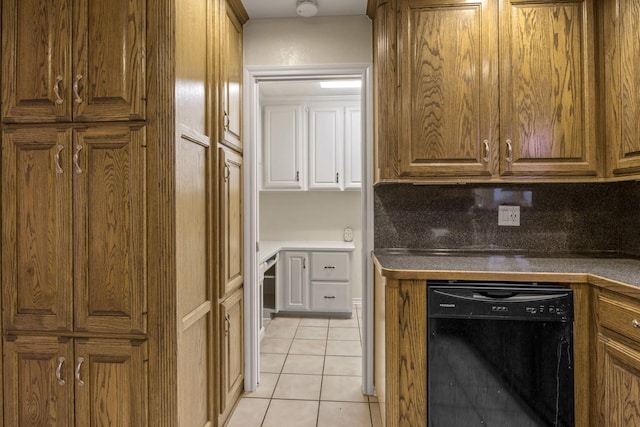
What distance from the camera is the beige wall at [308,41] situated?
2291mm

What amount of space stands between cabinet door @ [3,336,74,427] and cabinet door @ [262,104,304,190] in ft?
8.81

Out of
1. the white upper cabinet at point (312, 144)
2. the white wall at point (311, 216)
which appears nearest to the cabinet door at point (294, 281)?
the white wall at point (311, 216)

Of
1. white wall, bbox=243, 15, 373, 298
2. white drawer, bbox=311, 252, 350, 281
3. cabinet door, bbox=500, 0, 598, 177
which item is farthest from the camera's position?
white drawer, bbox=311, 252, 350, 281

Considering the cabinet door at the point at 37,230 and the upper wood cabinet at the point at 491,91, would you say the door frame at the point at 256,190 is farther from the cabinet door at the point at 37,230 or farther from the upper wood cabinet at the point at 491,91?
the cabinet door at the point at 37,230

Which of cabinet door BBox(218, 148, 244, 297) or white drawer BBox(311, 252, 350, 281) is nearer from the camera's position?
cabinet door BBox(218, 148, 244, 297)

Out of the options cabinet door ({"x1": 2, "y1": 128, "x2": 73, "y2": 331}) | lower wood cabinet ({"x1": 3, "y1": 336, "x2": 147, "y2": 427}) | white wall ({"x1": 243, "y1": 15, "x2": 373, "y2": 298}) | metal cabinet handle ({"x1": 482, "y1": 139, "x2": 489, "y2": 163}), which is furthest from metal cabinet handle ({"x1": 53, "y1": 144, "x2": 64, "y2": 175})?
metal cabinet handle ({"x1": 482, "y1": 139, "x2": 489, "y2": 163})

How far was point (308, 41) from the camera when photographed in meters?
2.31

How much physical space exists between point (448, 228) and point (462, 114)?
679mm

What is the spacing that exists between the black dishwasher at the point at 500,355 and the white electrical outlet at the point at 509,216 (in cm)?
68

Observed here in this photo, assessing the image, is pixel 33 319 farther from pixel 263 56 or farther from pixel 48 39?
pixel 263 56

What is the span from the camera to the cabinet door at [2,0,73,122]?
56.1 inches

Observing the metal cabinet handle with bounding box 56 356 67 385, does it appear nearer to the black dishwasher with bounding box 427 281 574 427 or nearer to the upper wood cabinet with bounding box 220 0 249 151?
the upper wood cabinet with bounding box 220 0 249 151

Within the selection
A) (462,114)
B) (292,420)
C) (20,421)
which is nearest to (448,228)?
(462,114)

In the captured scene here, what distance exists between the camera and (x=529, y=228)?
2150 mm
